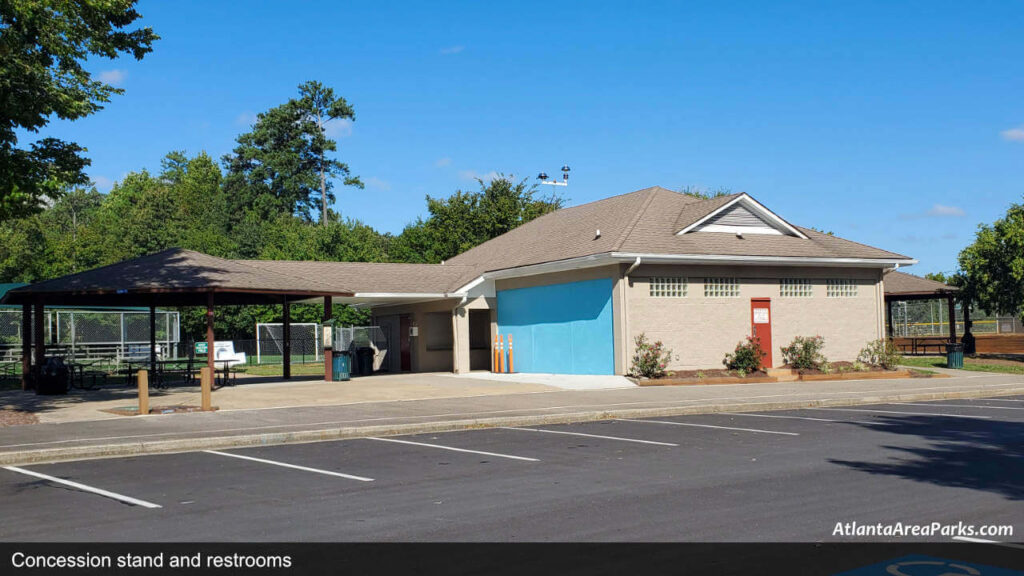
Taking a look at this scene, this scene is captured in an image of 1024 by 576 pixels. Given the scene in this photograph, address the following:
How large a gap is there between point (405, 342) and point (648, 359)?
41.1 feet

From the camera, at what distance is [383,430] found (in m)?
14.7

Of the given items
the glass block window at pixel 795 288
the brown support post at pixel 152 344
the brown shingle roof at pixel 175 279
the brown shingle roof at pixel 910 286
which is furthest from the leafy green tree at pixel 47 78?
the brown shingle roof at pixel 910 286

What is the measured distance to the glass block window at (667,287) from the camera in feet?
84.9

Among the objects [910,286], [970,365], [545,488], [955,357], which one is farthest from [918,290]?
[545,488]

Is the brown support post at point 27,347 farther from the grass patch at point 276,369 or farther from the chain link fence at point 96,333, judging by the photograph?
the chain link fence at point 96,333

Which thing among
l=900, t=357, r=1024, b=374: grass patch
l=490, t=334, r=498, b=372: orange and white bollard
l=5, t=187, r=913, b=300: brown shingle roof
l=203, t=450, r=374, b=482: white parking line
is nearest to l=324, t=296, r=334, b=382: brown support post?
l=5, t=187, r=913, b=300: brown shingle roof

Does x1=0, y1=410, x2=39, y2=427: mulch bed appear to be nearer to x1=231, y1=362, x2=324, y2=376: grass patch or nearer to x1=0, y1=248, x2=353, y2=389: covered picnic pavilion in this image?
x1=0, y1=248, x2=353, y2=389: covered picnic pavilion

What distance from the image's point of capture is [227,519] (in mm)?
7840

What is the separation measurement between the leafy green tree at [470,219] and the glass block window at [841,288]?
28214mm

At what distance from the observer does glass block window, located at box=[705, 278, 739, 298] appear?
87.7 feet

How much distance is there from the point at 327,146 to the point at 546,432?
218ft
